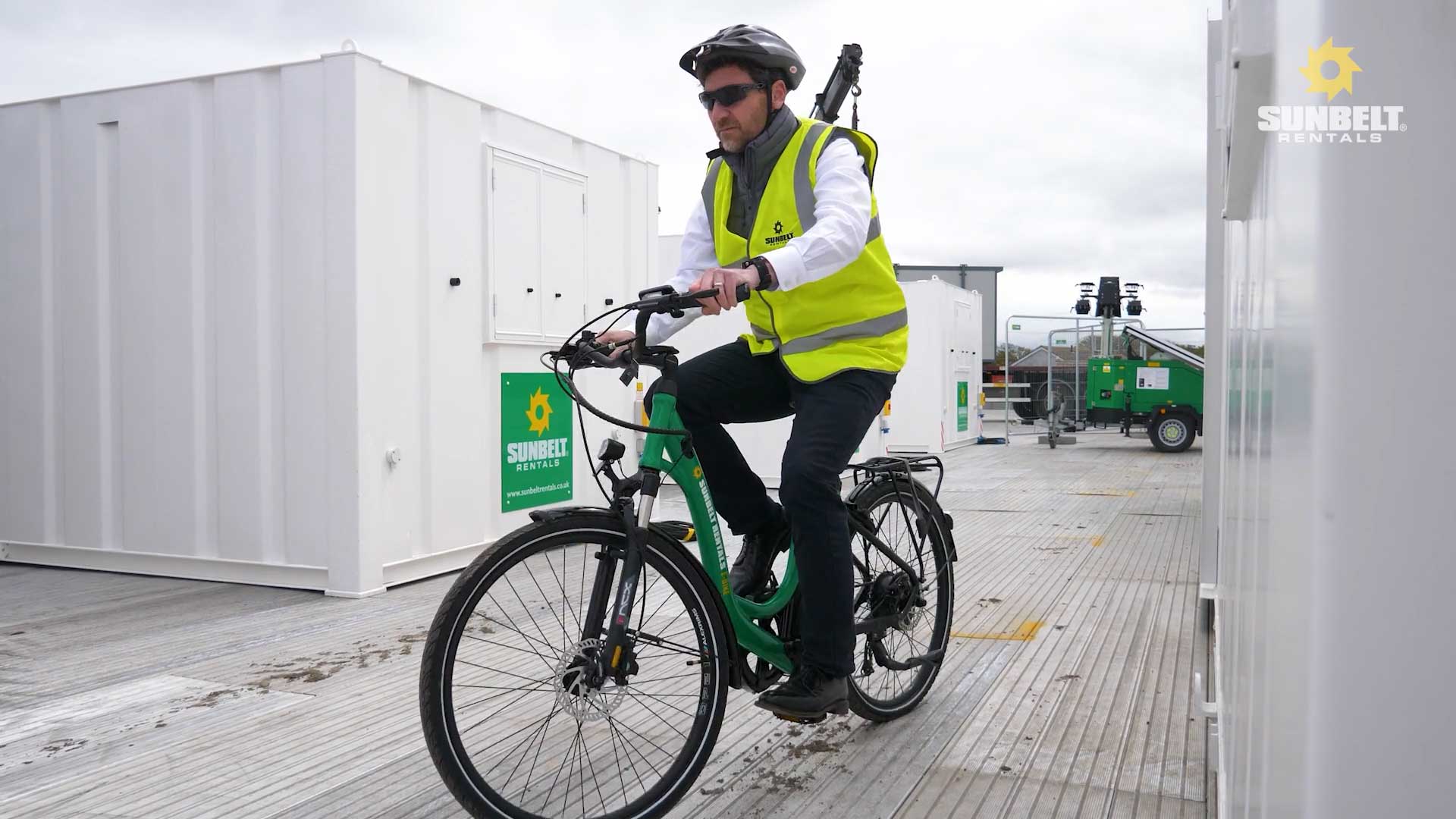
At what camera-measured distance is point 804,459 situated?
2.76 meters

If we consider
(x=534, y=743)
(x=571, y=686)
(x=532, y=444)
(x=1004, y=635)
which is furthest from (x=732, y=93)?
(x=532, y=444)

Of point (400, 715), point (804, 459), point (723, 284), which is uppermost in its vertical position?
point (723, 284)

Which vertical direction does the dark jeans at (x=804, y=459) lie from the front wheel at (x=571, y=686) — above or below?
above

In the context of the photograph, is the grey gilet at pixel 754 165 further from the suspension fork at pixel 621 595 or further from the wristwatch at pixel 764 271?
the suspension fork at pixel 621 595

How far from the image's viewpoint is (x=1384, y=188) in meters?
0.54

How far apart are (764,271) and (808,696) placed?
106 cm

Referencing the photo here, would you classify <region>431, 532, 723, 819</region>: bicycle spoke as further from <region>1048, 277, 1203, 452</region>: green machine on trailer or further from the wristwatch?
<region>1048, 277, 1203, 452</region>: green machine on trailer

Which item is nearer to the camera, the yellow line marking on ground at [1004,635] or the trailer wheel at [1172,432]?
the yellow line marking on ground at [1004,635]

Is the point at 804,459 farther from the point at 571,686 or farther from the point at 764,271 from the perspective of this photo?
the point at 571,686

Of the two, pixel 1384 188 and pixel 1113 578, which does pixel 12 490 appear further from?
pixel 1384 188

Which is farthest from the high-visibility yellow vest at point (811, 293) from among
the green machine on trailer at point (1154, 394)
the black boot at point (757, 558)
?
the green machine on trailer at point (1154, 394)

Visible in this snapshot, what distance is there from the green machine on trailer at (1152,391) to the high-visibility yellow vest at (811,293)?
49.6 ft

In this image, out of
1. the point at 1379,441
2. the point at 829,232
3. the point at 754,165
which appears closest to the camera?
the point at 1379,441

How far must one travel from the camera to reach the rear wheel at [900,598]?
3.32 m
